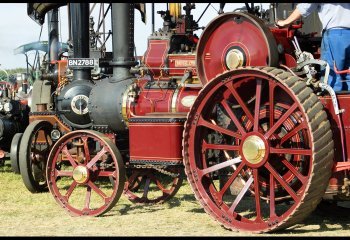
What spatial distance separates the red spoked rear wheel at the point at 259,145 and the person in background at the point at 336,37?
33 cm

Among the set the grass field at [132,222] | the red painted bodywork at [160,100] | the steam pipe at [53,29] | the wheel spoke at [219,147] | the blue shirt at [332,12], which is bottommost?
the grass field at [132,222]

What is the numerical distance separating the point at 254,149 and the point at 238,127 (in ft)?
0.69

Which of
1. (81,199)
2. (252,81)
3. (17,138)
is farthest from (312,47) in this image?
(17,138)

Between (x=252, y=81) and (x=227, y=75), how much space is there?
257 millimetres

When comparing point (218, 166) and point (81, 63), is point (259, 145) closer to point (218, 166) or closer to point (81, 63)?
point (218, 166)

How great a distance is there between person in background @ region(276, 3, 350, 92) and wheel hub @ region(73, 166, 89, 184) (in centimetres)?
211

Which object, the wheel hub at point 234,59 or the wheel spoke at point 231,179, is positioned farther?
the wheel hub at point 234,59

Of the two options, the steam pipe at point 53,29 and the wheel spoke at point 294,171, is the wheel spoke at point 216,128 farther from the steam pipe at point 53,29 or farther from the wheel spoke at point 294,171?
the steam pipe at point 53,29

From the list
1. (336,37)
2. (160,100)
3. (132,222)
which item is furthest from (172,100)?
(336,37)

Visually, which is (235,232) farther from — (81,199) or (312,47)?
(81,199)

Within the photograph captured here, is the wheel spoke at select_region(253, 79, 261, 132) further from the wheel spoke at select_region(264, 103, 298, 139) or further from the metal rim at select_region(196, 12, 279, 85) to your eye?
the metal rim at select_region(196, 12, 279, 85)

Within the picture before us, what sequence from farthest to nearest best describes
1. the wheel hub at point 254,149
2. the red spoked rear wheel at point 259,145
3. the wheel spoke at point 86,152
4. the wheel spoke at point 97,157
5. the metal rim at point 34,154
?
the metal rim at point 34,154 → the wheel spoke at point 86,152 → the wheel spoke at point 97,157 → the wheel hub at point 254,149 → the red spoked rear wheel at point 259,145

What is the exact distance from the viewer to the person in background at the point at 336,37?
4195 mm

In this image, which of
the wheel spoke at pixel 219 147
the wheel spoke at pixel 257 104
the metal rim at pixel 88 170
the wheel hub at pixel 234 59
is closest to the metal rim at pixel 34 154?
the metal rim at pixel 88 170
